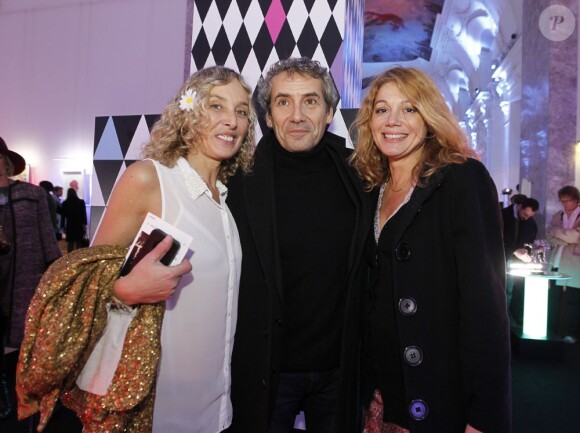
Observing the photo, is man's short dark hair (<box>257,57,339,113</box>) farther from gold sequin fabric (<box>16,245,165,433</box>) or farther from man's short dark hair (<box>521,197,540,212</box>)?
man's short dark hair (<box>521,197,540,212</box>)

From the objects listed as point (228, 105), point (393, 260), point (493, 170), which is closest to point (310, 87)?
point (228, 105)

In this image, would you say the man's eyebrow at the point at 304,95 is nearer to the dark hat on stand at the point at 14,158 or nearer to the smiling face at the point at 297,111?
the smiling face at the point at 297,111

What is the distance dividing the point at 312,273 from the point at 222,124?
66 cm

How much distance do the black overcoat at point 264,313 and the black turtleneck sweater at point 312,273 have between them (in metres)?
0.06

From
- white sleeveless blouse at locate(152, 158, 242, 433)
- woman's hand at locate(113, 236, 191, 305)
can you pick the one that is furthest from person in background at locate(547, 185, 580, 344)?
woman's hand at locate(113, 236, 191, 305)

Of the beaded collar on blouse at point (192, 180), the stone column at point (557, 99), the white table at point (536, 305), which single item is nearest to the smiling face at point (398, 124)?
the beaded collar on blouse at point (192, 180)

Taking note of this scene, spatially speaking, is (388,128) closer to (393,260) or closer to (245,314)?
(393,260)

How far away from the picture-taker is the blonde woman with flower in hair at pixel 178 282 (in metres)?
1.22

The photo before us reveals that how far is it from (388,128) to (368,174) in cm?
24

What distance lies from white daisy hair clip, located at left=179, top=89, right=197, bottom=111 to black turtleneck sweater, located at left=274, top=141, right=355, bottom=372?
48 cm

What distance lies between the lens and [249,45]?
2926 millimetres

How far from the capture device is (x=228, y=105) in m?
1.66

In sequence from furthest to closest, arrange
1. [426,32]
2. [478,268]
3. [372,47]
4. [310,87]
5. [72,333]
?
[372,47], [426,32], [310,87], [478,268], [72,333]

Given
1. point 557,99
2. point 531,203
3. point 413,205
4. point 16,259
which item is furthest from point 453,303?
point 557,99
